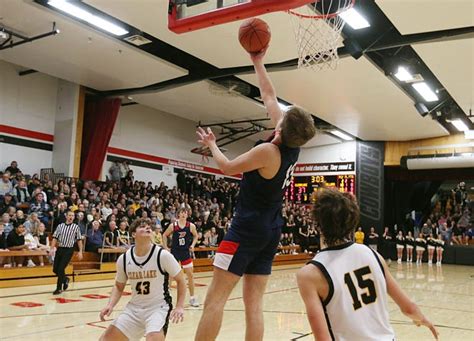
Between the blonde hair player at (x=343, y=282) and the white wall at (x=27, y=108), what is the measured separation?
15861 millimetres

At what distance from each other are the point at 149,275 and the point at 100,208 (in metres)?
11.3

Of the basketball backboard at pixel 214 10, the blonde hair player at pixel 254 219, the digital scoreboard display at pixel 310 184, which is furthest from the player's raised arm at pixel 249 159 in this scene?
the digital scoreboard display at pixel 310 184

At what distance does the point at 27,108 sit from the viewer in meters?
16.8

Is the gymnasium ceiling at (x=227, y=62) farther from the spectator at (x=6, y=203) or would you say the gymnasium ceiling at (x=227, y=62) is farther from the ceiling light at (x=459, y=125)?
the spectator at (x=6, y=203)

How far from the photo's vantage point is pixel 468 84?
14.8 meters

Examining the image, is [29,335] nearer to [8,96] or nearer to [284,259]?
[8,96]

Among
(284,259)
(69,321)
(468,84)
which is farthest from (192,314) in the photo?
(284,259)

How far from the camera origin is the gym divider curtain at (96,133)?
17.4 meters

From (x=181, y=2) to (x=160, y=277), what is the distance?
3.01 metres

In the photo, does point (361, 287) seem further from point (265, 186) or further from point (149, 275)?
point (149, 275)

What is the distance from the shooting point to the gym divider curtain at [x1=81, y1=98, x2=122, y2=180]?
57.1 feet

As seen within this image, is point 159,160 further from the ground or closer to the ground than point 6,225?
further from the ground

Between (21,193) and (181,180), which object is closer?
(21,193)

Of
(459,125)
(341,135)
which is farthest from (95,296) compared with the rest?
(459,125)
